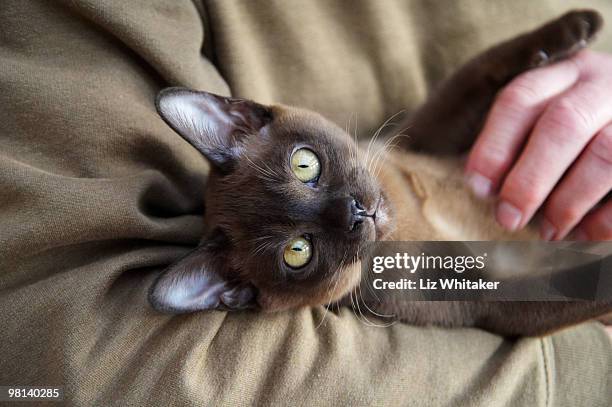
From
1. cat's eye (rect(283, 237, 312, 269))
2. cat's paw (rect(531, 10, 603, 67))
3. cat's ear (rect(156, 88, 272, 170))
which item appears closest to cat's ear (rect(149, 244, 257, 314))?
cat's eye (rect(283, 237, 312, 269))

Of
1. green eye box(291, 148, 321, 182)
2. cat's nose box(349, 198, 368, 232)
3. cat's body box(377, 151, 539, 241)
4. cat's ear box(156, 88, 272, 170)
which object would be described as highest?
cat's ear box(156, 88, 272, 170)

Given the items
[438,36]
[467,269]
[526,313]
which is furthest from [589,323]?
[438,36]

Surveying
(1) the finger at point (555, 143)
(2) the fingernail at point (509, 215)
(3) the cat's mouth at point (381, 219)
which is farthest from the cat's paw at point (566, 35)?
(3) the cat's mouth at point (381, 219)

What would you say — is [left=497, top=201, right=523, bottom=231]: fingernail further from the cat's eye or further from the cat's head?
the cat's eye

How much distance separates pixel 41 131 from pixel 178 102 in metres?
0.28

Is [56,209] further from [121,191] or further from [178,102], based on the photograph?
[178,102]

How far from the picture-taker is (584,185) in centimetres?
101

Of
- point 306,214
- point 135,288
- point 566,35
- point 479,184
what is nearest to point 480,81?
point 566,35

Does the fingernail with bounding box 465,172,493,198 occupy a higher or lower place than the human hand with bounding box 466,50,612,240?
lower

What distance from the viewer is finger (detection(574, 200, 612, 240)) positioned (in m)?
1.04

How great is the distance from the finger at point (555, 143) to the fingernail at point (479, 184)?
0.31ft

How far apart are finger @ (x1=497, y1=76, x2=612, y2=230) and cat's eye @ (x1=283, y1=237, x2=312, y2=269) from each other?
0.52 metres

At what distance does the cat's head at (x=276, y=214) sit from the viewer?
3.16ft

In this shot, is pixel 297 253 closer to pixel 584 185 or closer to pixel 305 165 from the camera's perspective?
pixel 305 165
